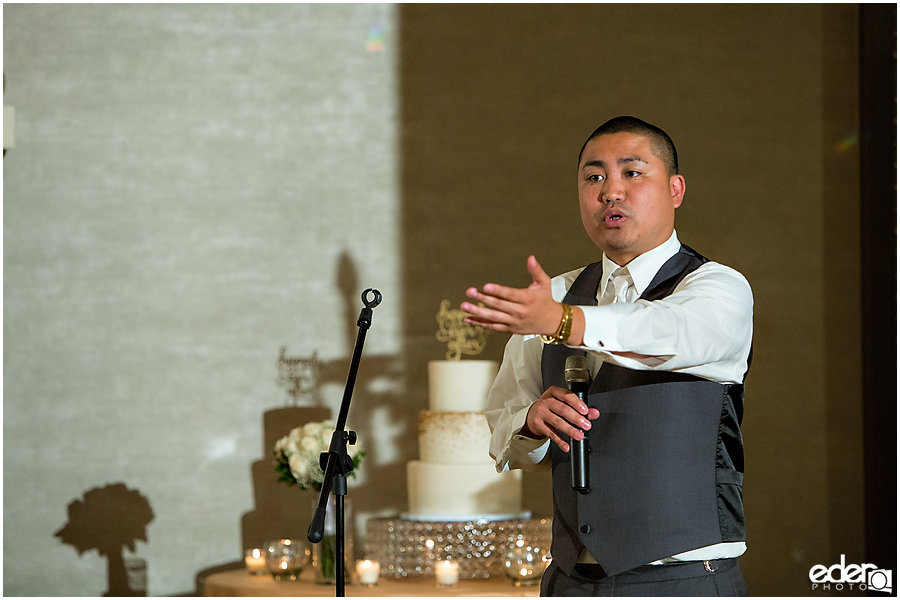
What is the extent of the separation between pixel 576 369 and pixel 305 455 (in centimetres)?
157

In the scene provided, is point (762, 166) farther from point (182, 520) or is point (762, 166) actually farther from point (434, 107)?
point (182, 520)

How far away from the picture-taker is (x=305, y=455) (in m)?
2.97

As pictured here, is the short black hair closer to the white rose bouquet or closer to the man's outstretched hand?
the man's outstretched hand

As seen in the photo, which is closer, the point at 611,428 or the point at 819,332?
the point at 611,428

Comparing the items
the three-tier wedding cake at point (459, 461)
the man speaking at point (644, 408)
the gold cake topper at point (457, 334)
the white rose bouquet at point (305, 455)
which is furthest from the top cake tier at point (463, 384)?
the man speaking at point (644, 408)

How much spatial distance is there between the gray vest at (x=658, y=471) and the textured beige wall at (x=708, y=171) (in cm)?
195

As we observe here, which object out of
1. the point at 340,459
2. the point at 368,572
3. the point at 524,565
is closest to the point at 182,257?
the point at 368,572

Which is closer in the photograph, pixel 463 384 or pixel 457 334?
pixel 463 384

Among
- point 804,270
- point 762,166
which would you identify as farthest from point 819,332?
point 762,166

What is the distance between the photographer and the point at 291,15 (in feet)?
12.3

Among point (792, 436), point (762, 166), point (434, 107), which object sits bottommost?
point (792, 436)

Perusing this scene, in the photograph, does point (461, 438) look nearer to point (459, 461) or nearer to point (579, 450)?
point (459, 461)

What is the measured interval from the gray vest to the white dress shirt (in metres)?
0.05

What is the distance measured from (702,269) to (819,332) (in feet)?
7.43
